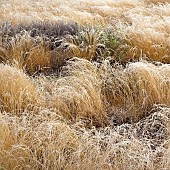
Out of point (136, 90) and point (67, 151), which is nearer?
point (67, 151)

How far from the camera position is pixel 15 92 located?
11.6ft

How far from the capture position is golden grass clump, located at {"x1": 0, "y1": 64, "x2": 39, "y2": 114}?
338 centimetres

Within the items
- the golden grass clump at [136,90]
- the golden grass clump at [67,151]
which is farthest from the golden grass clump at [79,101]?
the golden grass clump at [67,151]

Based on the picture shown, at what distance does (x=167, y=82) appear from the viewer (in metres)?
3.61

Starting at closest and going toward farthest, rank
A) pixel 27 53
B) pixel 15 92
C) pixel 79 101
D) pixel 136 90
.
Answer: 1. pixel 79 101
2. pixel 15 92
3. pixel 136 90
4. pixel 27 53

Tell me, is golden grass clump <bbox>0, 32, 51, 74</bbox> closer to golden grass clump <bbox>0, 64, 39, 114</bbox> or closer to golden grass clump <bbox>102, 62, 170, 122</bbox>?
golden grass clump <bbox>0, 64, 39, 114</bbox>

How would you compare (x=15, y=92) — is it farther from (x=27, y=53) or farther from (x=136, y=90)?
(x=27, y=53)

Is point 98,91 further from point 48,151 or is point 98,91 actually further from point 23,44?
point 23,44

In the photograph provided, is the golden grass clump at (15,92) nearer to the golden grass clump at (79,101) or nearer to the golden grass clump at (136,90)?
the golden grass clump at (79,101)

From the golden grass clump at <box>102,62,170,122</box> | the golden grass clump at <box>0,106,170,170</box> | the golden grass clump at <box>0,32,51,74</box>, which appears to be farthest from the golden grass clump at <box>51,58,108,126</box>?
the golden grass clump at <box>0,32,51,74</box>

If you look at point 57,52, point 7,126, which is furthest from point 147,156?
point 57,52

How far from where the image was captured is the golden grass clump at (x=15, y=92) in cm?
338

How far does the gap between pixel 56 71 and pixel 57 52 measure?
0.51 meters

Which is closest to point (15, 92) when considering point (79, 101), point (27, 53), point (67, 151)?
point (79, 101)
